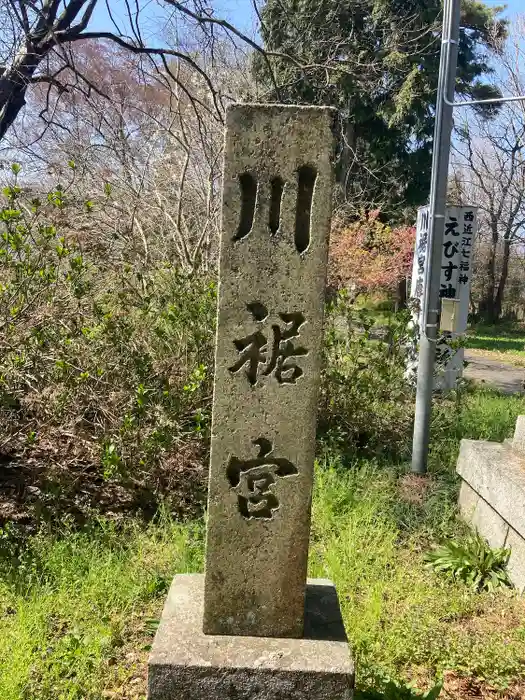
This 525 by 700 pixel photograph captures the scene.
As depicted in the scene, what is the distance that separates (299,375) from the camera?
1.96 m

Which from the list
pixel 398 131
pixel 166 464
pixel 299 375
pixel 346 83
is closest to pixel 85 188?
pixel 166 464

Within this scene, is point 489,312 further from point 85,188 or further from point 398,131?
point 85,188

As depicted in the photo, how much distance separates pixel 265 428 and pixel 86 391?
9.07 feet

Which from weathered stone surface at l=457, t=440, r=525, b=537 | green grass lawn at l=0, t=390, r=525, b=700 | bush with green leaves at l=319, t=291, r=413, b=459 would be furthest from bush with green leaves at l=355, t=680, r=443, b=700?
bush with green leaves at l=319, t=291, r=413, b=459

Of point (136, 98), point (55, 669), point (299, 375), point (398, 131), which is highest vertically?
point (398, 131)

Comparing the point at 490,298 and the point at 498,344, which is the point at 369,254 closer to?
the point at 498,344

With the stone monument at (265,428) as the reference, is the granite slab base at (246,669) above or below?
below

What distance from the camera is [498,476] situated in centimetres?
384

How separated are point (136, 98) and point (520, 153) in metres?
13.7

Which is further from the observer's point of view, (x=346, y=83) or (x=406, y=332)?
(x=346, y=83)

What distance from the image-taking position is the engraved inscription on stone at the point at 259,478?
200 centimetres

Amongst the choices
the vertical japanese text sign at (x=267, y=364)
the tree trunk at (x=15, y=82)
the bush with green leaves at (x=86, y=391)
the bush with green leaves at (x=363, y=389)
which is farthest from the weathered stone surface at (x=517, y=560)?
the tree trunk at (x=15, y=82)

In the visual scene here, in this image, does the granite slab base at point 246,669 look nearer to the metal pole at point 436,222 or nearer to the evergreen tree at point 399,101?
the metal pole at point 436,222

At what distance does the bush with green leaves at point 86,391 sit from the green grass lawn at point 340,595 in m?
0.45
